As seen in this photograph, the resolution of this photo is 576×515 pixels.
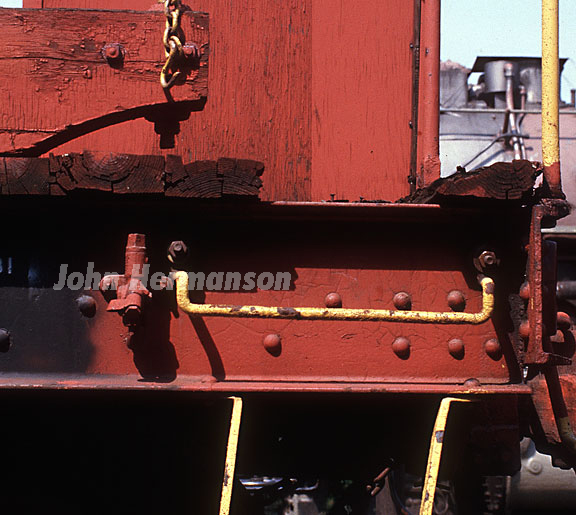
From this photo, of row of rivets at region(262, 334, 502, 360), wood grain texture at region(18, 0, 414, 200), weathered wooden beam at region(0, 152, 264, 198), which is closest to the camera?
weathered wooden beam at region(0, 152, 264, 198)

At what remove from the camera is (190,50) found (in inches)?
80.0

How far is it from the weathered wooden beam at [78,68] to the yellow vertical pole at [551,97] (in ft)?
3.77

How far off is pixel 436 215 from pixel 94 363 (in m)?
1.20

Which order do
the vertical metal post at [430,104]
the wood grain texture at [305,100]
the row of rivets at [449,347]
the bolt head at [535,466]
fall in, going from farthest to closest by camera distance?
the bolt head at [535,466], the wood grain texture at [305,100], the vertical metal post at [430,104], the row of rivets at [449,347]

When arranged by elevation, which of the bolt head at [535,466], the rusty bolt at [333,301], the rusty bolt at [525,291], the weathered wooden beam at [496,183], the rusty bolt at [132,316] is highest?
the weathered wooden beam at [496,183]

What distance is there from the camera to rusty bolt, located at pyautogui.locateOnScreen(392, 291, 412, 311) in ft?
6.97

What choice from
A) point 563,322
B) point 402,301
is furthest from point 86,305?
point 563,322

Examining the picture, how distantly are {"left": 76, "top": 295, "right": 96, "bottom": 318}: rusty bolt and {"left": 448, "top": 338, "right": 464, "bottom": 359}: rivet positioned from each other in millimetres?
1176

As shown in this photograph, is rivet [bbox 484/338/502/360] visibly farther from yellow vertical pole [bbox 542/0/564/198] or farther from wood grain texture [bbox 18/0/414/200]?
wood grain texture [bbox 18/0/414/200]

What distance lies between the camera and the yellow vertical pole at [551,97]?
2100 mm

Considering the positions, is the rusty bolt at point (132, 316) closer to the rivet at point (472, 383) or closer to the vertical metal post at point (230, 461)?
the vertical metal post at point (230, 461)

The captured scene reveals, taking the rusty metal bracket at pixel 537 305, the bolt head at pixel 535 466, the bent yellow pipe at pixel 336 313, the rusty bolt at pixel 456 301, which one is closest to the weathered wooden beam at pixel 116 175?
the bent yellow pipe at pixel 336 313

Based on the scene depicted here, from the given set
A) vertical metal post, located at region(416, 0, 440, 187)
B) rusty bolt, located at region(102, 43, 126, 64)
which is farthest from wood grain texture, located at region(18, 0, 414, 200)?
rusty bolt, located at region(102, 43, 126, 64)

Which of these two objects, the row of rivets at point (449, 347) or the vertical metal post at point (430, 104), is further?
the vertical metal post at point (430, 104)
